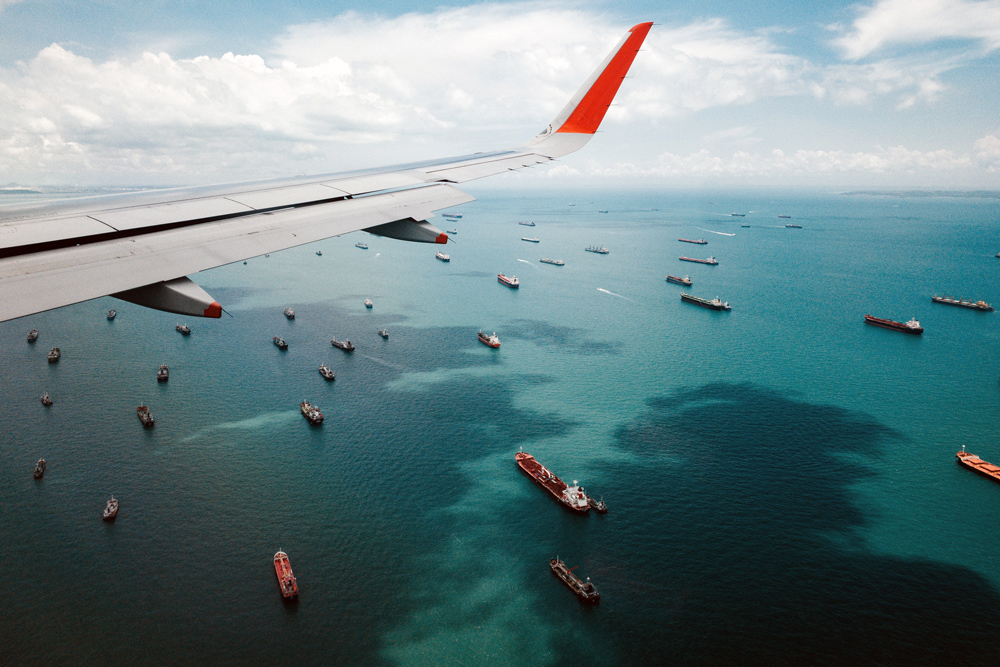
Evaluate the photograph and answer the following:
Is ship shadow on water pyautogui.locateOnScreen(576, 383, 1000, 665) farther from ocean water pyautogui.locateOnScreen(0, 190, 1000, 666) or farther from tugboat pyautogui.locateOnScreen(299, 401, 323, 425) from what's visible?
tugboat pyautogui.locateOnScreen(299, 401, 323, 425)

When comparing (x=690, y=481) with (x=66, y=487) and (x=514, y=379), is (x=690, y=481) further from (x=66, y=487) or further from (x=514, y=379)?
(x=66, y=487)

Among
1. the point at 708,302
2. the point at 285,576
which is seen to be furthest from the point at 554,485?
the point at 708,302

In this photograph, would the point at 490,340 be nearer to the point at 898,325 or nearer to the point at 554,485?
the point at 554,485

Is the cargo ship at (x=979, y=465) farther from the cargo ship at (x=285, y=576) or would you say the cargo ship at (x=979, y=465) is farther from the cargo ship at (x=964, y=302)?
the cargo ship at (x=964, y=302)

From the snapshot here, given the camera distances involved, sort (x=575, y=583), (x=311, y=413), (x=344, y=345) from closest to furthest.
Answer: (x=575, y=583) → (x=311, y=413) → (x=344, y=345)

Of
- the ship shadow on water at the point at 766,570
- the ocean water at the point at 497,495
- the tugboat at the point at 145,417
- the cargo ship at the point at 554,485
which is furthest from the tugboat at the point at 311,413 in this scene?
the ship shadow on water at the point at 766,570

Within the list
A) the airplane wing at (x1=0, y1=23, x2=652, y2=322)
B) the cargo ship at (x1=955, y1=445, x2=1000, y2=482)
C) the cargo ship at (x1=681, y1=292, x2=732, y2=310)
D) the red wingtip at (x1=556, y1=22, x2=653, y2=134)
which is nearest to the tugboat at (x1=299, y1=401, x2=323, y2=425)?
the airplane wing at (x1=0, y1=23, x2=652, y2=322)

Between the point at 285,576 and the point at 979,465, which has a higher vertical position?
the point at 979,465
